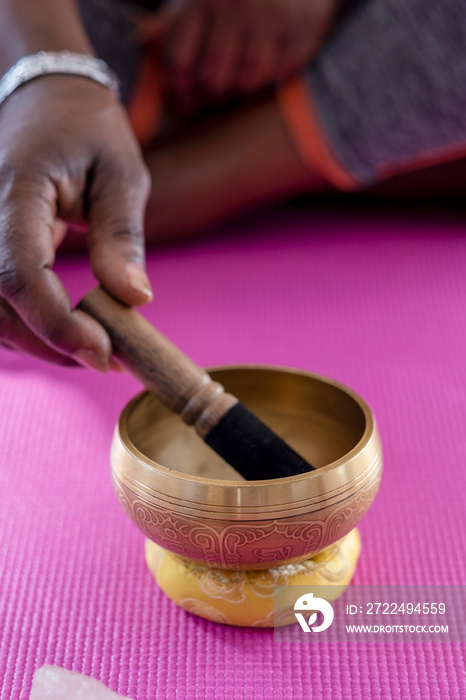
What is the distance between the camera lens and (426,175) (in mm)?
1685

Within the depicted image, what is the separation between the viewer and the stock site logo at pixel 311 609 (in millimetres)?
657

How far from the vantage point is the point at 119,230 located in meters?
0.75

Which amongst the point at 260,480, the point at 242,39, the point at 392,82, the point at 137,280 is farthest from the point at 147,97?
the point at 260,480

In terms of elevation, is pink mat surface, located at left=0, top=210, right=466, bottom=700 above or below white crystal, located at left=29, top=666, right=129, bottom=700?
below

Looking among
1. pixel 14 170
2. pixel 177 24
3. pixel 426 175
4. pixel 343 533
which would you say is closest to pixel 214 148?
pixel 177 24

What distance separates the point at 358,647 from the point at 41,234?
1.56 feet

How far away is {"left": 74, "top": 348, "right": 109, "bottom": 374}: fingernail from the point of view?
68 centimetres

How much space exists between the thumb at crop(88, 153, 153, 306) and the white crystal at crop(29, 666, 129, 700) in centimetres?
34

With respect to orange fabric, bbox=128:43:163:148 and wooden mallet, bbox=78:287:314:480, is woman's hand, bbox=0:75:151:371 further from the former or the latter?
orange fabric, bbox=128:43:163:148

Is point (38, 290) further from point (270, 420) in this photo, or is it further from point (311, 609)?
point (311, 609)

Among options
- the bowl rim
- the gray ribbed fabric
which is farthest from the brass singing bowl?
the gray ribbed fabric

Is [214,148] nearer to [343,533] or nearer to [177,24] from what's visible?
[177,24]

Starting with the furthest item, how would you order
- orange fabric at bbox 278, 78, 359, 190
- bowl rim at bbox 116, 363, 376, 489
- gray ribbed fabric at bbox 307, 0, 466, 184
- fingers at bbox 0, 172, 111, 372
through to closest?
orange fabric at bbox 278, 78, 359, 190, gray ribbed fabric at bbox 307, 0, 466, 184, fingers at bbox 0, 172, 111, 372, bowl rim at bbox 116, 363, 376, 489

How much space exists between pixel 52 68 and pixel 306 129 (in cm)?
72
